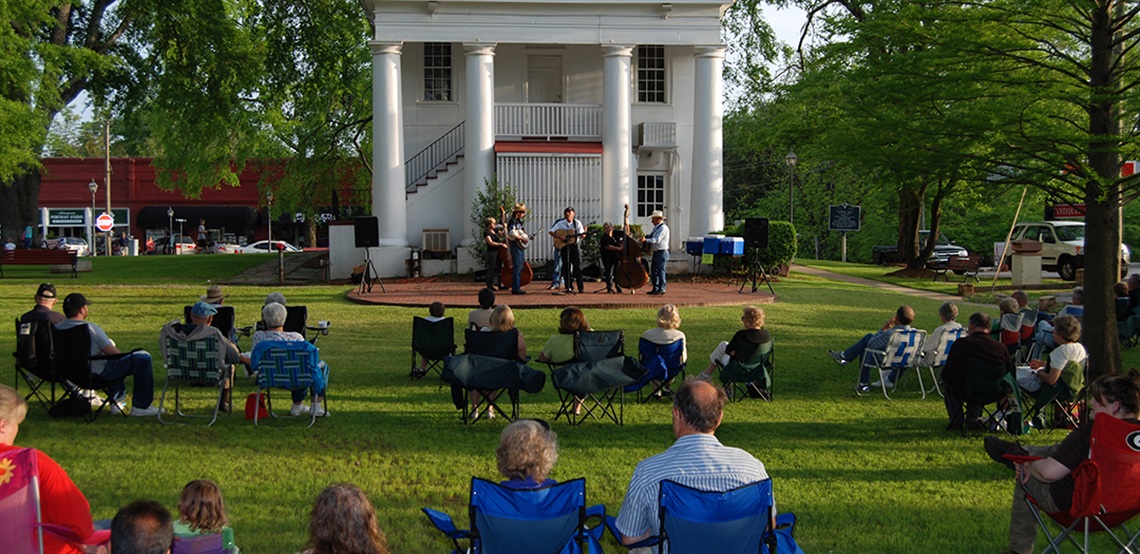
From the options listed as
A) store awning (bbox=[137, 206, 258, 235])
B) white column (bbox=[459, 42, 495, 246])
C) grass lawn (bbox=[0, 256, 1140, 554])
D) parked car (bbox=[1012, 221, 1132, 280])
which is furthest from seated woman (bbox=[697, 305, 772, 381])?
store awning (bbox=[137, 206, 258, 235])

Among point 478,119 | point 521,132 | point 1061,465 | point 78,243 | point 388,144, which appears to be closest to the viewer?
point 1061,465

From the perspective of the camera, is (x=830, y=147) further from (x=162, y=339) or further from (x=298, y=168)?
(x=298, y=168)

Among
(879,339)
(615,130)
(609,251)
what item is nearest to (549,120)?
(615,130)

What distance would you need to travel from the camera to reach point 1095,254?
1118 centimetres

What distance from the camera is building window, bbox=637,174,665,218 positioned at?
27453mm

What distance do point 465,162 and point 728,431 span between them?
56.1ft

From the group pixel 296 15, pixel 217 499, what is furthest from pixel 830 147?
pixel 296 15

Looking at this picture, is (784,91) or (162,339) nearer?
(162,339)

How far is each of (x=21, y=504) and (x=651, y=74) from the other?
24620 mm

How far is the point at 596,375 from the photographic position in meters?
8.88

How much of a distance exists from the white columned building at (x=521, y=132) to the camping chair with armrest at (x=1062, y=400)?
15.9 m

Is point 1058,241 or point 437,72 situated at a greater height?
point 437,72

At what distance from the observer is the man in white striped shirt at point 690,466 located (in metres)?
4.88

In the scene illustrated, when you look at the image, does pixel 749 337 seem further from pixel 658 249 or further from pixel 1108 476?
pixel 658 249
